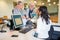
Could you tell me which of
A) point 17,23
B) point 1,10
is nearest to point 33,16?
point 17,23

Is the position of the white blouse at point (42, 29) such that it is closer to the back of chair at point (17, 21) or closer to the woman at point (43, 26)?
the woman at point (43, 26)

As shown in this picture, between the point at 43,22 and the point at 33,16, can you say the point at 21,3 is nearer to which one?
the point at 33,16

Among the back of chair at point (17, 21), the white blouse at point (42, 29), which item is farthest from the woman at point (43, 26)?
the back of chair at point (17, 21)

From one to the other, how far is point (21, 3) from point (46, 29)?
4.89 ft

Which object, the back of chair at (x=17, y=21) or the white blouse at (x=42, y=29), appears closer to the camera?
the white blouse at (x=42, y=29)

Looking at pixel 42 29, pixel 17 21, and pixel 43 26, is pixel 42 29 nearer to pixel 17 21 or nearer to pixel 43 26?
pixel 43 26

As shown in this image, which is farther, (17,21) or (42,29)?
(17,21)

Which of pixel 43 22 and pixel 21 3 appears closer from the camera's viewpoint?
pixel 43 22

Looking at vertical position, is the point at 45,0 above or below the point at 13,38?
above

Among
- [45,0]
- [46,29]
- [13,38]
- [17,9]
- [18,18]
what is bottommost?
[13,38]

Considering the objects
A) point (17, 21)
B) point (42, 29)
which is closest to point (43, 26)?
point (42, 29)

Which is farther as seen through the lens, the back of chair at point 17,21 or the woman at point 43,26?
the back of chair at point 17,21

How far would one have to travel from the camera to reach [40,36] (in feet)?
6.98

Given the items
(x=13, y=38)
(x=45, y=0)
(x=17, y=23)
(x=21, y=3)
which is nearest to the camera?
(x=13, y=38)
